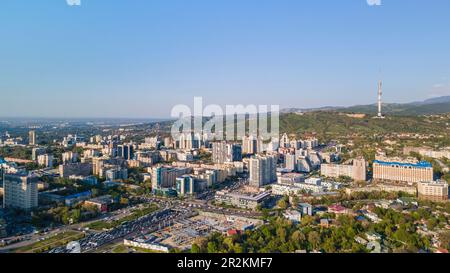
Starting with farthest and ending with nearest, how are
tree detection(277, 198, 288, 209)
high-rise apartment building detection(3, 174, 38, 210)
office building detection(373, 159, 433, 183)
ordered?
office building detection(373, 159, 433, 183), tree detection(277, 198, 288, 209), high-rise apartment building detection(3, 174, 38, 210)

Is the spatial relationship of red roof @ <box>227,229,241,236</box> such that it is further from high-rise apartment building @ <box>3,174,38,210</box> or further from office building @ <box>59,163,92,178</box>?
office building @ <box>59,163,92,178</box>

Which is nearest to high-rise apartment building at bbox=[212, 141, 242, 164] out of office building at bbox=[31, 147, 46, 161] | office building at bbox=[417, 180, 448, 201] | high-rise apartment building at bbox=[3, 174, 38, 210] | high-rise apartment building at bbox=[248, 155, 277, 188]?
high-rise apartment building at bbox=[248, 155, 277, 188]

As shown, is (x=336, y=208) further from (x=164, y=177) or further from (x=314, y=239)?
(x=164, y=177)

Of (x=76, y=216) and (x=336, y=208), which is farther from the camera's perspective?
(x=336, y=208)

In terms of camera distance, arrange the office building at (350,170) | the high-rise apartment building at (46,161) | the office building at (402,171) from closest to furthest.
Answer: the office building at (402,171) → the office building at (350,170) → the high-rise apartment building at (46,161)

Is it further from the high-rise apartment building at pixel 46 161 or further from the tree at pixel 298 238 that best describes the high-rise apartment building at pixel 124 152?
the tree at pixel 298 238

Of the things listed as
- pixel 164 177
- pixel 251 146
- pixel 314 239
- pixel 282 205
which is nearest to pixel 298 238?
pixel 314 239

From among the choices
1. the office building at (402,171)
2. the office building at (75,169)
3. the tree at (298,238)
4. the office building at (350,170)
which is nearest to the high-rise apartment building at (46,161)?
the office building at (75,169)

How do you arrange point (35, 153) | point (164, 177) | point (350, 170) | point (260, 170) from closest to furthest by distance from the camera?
point (164, 177) → point (260, 170) → point (350, 170) → point (35, 153)

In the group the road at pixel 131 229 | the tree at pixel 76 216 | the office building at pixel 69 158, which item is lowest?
the road at pixel 131 229

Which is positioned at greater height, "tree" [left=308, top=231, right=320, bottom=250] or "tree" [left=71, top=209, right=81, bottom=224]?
"tree" [left=308, top=231, right=320, bottom=250]
